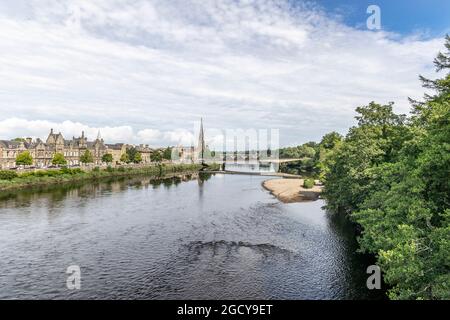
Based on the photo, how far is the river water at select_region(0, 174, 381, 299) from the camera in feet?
99.3

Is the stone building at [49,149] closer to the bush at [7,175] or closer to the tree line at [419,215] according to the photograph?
the bush at [7,175]

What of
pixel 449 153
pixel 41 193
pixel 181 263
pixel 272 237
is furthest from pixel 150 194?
pixel 449 153

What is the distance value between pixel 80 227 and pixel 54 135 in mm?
113347

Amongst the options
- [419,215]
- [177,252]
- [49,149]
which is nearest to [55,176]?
[49,149]

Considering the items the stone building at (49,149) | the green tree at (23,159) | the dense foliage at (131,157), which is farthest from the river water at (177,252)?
the dense foliage at (131,157)

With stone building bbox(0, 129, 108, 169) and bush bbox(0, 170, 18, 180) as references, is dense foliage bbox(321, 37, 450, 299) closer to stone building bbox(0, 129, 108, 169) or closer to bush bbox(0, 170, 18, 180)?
bush bbox(0, 170, 18, 180)

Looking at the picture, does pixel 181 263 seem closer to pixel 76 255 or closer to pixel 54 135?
pixel 76 255

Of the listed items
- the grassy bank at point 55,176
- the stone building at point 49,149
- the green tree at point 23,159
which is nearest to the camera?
the grassy bank at point 55,176

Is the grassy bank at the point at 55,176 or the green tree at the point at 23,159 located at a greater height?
the green tree at the point at 23,159

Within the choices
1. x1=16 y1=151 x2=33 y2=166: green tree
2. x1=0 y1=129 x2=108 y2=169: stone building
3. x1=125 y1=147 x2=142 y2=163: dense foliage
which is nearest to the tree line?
x1=16 y1=151 x2=33 y2=166: green tree

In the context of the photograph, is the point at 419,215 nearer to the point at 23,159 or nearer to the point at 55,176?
the point at 55,176

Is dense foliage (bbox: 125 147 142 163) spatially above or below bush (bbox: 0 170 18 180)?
above

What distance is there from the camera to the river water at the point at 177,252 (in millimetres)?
30281

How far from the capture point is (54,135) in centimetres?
14950
